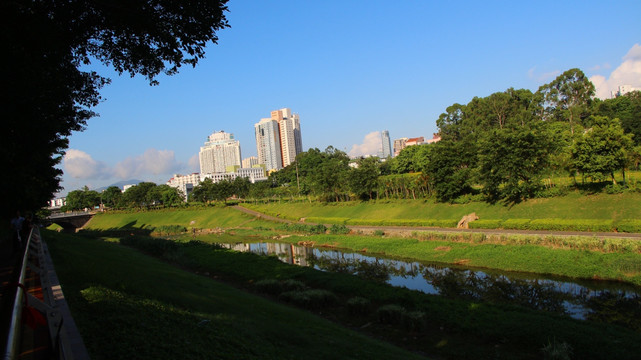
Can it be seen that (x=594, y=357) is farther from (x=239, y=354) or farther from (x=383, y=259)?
(x=383, y=259)

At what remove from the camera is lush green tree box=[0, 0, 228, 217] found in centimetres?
804

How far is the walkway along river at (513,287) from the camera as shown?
628 inches

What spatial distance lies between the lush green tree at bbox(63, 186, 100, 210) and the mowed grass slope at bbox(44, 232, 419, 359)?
110 metres

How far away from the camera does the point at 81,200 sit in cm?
10712

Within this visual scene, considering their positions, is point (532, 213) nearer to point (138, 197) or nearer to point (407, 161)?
point (407, 161)

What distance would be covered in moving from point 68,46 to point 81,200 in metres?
115

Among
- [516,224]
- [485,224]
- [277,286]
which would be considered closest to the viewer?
[277,286]

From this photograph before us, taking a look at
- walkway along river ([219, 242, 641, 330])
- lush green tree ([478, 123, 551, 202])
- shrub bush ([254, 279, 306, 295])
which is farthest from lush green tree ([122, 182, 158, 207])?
shrub bush ([254, 279, 306, 295])

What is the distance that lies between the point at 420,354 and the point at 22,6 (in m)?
13.9

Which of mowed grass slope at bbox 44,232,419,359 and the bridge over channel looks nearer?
mowed grass slope at bbox 44,232,419,359

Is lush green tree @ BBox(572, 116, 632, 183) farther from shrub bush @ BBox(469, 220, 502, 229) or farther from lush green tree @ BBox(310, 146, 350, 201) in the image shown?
lush green tree @ BBox(310, 146, 350, 201)

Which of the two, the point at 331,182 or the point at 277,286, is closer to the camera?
the point at 277,286

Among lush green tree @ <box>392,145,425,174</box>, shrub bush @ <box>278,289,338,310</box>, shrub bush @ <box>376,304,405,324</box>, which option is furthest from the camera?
lush green tree @ <box>392,145,425,174</box>

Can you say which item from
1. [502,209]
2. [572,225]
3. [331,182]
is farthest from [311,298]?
[331,182]
